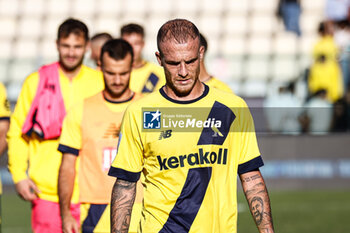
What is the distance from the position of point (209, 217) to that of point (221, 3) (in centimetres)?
1916

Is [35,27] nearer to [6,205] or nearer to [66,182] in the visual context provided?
[6,205]

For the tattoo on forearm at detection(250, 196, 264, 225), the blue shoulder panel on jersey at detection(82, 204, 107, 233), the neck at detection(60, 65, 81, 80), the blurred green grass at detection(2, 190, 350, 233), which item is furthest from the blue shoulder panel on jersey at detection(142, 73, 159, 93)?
the blurred green grass at detection(2, 190, 350, 233)

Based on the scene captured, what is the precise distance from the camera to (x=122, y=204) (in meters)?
4.48

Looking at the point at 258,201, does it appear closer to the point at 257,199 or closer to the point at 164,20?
the point at 257,199

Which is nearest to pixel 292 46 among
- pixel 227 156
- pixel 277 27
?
pixel 277 27

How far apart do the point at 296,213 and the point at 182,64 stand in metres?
9.25

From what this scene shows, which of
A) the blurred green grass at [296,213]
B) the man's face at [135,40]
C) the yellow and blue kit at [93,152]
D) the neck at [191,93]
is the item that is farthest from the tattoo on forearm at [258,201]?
the blurred green grass at [296,213]

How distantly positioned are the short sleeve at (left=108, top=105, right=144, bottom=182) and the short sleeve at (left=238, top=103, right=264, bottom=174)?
58cm

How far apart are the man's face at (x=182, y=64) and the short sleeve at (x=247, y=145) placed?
1.15 ft

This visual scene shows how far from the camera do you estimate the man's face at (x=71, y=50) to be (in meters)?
6.83

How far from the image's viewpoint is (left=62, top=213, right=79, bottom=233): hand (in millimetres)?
6012

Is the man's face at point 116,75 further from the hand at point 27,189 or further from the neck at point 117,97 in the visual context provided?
the hand at point 27,189

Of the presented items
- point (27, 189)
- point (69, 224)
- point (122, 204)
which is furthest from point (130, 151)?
point (27, 189)

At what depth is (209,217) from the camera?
4371mm
